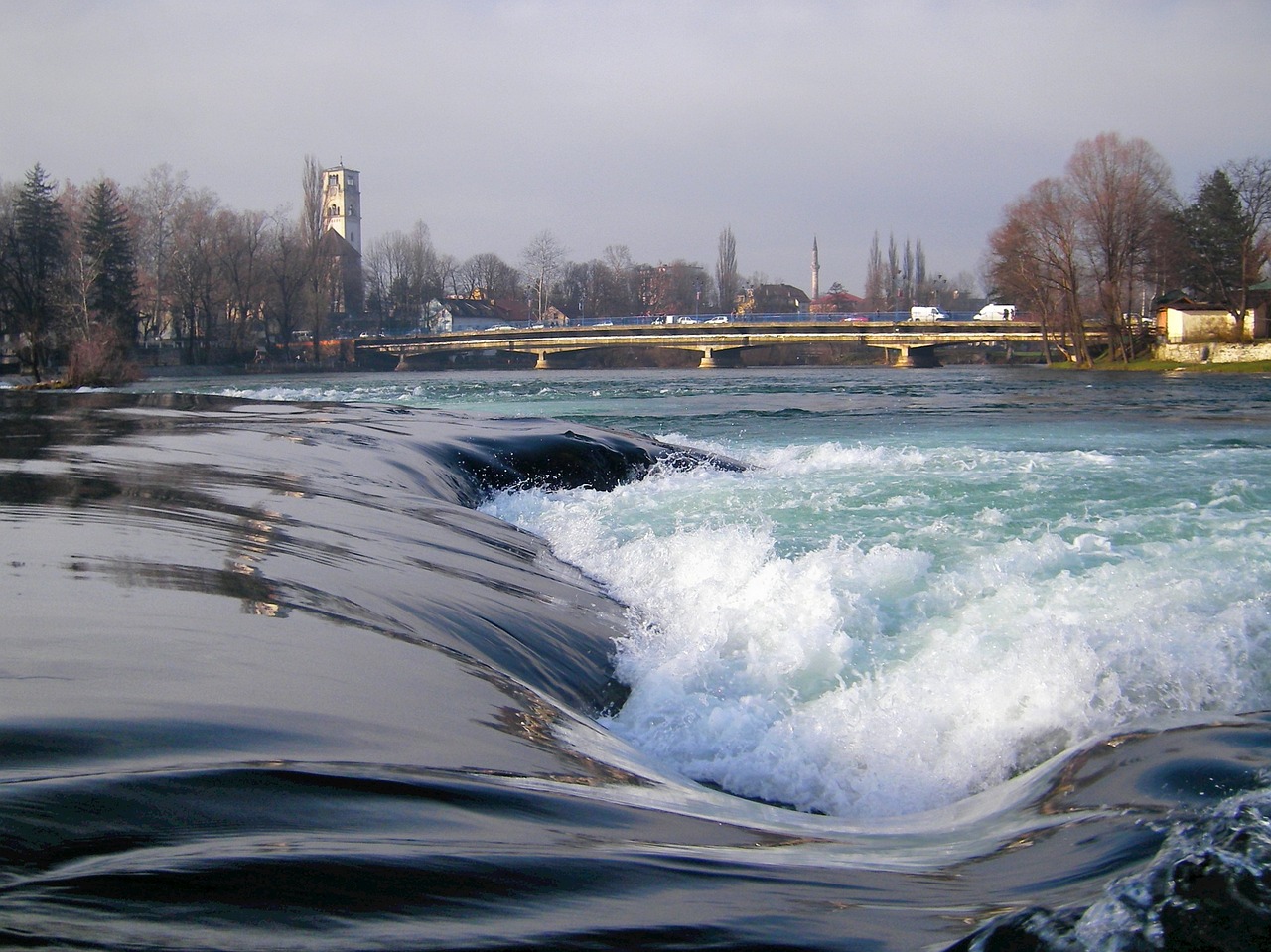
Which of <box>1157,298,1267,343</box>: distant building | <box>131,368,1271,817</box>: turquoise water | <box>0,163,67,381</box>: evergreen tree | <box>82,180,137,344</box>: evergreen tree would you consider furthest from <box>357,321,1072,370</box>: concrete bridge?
<box>131,368,1271,817</box>: turquoise water

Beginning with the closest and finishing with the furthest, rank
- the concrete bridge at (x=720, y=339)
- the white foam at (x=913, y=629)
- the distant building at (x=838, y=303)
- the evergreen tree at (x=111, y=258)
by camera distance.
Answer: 1. the white foam at (x=913, y=629)
2. the evergreen tree at (x=111, y=258)
3. the concrete bridge at (x=720, y=339)
4. the distant building at (x=838, y=303)

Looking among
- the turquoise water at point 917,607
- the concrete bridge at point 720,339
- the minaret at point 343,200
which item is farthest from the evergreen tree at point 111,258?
the minaret at point 343,200

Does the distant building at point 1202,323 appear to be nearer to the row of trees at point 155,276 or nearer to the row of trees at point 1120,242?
the row of trees at point 1120,242

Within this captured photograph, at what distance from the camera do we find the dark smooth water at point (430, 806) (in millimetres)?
2279

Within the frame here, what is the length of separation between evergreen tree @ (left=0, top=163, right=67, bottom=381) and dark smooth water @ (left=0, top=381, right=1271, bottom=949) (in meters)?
48.6

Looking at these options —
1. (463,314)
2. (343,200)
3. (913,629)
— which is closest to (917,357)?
(913,629)

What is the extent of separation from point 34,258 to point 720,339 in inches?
1544

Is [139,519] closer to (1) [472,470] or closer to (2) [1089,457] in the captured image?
(1) [472,470]

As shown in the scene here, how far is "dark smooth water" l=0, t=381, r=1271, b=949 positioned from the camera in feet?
7.48

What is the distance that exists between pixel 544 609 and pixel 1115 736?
3.66 m

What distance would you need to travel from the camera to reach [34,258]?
182ft

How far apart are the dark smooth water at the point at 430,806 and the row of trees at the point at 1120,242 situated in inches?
2175

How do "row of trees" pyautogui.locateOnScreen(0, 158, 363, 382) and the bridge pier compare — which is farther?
the bridge pier

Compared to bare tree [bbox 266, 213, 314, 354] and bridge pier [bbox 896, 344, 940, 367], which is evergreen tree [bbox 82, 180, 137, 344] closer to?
bare tree [bbox 266, 213, 314, 354]
